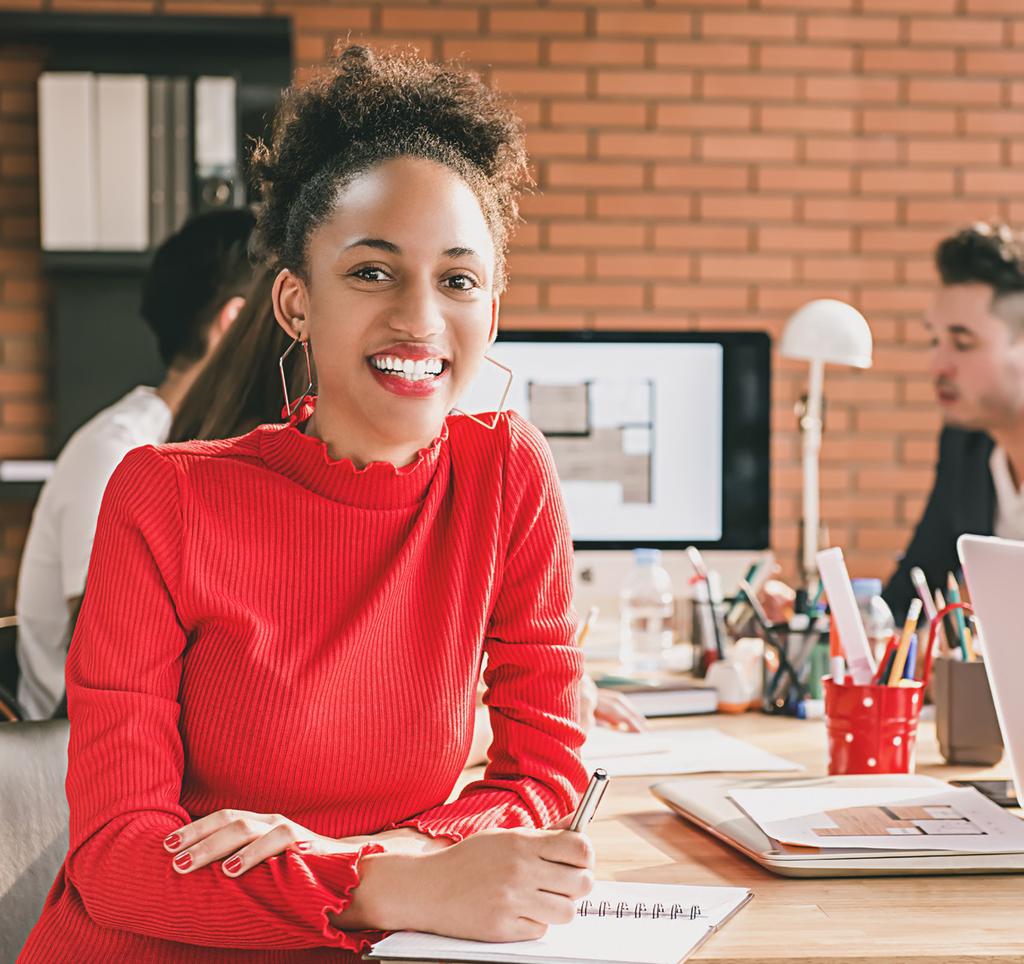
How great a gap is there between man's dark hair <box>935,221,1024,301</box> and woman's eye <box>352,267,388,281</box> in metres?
2.21

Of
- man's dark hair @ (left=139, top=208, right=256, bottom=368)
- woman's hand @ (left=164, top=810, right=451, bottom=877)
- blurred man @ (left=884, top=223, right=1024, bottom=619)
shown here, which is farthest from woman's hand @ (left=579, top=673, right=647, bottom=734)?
blurred man @ (left=884, top=223, right=1024, bottom=619)

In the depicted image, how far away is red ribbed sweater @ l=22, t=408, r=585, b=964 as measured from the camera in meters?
0.98

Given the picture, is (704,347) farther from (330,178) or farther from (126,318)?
(126,318)

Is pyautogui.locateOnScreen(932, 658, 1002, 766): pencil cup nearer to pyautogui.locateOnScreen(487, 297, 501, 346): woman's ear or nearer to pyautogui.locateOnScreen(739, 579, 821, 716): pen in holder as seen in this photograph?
pyautogui.locateOnScreen(739, 579, 821, 716): pen in holder

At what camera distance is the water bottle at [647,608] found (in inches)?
90.9

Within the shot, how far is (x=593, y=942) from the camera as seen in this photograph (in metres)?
0.90

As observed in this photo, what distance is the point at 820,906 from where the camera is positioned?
39.2 inches

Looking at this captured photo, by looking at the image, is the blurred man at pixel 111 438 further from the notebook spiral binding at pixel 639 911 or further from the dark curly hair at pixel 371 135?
the notebook spiral binding at pixel 639 911

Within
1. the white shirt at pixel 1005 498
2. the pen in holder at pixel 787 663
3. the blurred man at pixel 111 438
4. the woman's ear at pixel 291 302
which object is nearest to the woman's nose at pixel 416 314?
the woman's ear at pixel 291 302

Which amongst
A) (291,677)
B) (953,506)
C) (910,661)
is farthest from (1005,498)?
(291,677)

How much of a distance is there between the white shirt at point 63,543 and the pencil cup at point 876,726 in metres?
1.37

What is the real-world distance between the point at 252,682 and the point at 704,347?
171cm

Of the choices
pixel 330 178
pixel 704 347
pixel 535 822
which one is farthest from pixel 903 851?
pixel 704 347

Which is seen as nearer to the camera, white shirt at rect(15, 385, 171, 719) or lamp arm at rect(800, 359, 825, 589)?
white shirt at rect(15, 385, 171, 719)
